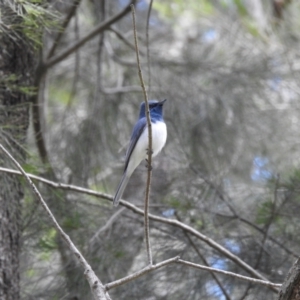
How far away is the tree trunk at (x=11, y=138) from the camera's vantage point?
120 inches

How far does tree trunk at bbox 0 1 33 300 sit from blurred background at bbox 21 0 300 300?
0.13 m

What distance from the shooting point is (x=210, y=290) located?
346 cm

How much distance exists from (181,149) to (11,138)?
4.89 feet

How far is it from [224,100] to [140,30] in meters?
0.82

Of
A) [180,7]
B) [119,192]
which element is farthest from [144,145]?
[180,7]

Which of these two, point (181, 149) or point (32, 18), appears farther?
point (181, 149)

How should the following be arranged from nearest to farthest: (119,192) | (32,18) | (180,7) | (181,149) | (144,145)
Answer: (32,18)
(119,192)
(144,145)
(181,149)
(180,7)

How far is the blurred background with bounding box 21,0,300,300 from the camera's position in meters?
3.50

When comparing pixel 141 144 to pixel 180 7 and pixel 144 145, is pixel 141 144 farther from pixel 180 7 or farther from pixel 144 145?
pixel 180 7

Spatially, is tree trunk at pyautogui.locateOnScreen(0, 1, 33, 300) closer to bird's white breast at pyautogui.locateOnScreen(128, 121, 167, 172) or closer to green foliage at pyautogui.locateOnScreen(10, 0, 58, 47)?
green foliage at pyautogui.locateOnScreen(10, 0, 58, 47)

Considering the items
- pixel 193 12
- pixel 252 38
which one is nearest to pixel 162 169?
pixel 252 38

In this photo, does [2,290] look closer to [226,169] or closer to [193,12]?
[226,169]

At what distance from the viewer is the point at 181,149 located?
Answer: 4270 millimetres

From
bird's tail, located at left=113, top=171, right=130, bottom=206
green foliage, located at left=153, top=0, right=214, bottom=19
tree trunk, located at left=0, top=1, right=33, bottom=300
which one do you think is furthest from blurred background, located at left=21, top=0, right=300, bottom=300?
bird's tail, located at left=113, top=171, right=130, bottom=206
